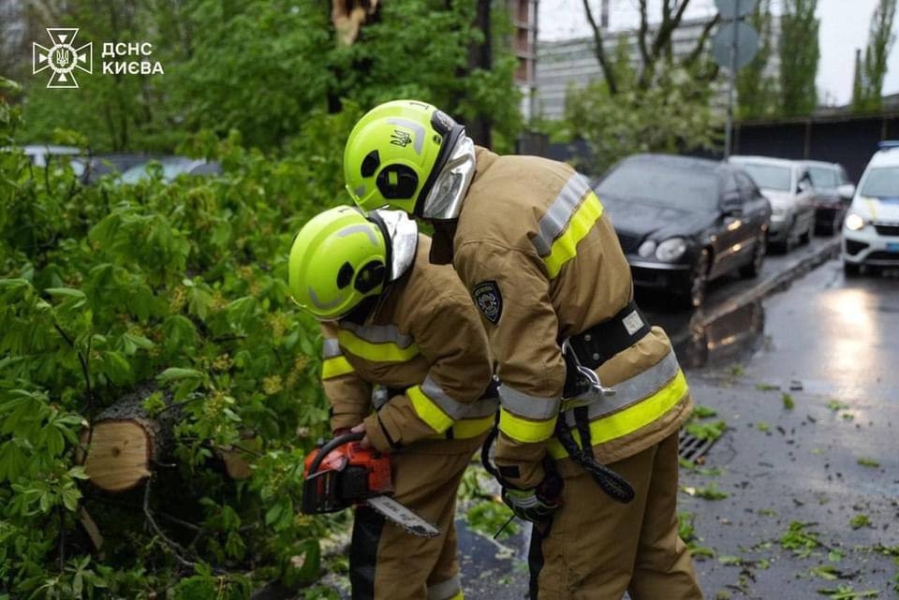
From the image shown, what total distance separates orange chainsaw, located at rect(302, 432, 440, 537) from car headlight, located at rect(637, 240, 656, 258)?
7307 mm

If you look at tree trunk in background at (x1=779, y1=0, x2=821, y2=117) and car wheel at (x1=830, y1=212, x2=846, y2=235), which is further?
tree trunk in background at (x1=779, y1=0, x2=821, y2=117)

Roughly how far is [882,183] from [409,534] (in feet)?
38.8

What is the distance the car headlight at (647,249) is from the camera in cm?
1016

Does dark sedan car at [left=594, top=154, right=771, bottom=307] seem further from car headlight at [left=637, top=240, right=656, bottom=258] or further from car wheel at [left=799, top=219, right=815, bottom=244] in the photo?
car wheel at [left=799, top=219, right=815, bottom=244]

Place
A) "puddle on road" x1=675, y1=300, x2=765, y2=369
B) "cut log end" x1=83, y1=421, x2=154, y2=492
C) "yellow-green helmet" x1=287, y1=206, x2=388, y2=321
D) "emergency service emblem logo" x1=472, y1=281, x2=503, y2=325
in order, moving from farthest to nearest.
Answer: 1. "puddle on road" x1=675, y1=300, x2=765, y2=369
2. "cut log end" x1=83, y1=421, x2=154, y2=492
3. "yellow-green helmet" x1=287, y1=206, x2=388, y2=321
4. "emergency service emblem logo" x1=472, y1=281, x2=503, y2=325

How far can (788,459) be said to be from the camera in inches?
225

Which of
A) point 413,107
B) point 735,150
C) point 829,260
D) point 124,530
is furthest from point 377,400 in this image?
point 735,150

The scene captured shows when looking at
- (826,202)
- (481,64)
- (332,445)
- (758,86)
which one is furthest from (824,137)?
(332,445)

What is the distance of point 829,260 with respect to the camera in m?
15.1

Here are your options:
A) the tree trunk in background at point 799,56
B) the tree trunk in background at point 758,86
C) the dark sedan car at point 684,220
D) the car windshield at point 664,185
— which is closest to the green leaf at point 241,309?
the dark sedan car at point 684,220

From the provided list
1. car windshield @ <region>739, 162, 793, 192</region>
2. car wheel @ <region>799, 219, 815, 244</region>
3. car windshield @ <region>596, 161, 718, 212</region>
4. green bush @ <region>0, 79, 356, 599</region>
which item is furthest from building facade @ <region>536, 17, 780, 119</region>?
green bush @ <region>0, 79, 356, 599</region>

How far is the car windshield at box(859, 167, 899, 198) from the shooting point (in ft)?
42.5

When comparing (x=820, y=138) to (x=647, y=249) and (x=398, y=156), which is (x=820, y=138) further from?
(x=398, y=156)

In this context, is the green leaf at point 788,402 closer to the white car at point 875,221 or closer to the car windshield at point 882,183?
the white car at point 875,221
